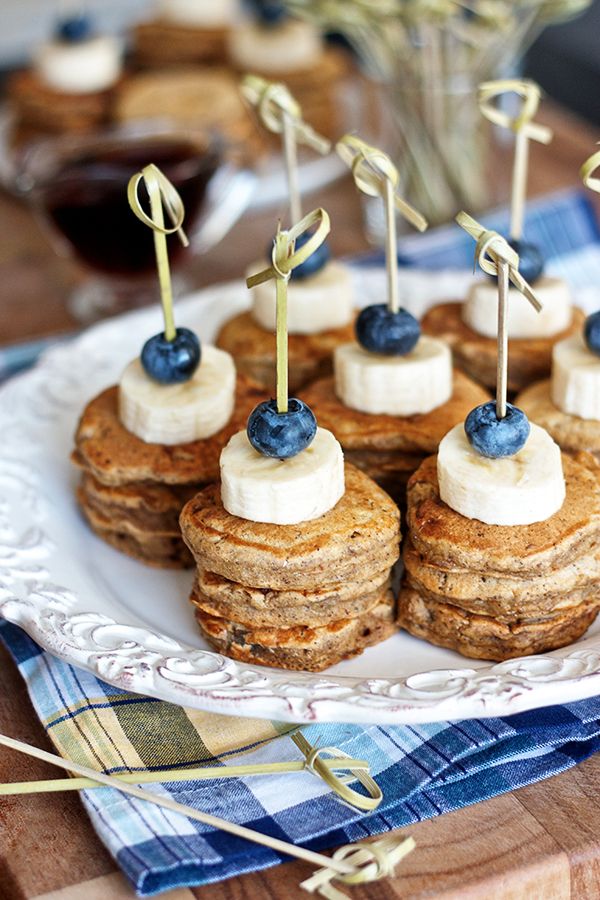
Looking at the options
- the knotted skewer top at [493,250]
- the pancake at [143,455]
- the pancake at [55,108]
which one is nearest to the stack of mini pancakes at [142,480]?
the pancake at [143,455]

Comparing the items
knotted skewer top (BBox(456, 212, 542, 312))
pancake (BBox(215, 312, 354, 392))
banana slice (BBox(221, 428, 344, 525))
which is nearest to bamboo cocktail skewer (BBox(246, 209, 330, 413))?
banana slice (BBox(221, 428, 344, 525))

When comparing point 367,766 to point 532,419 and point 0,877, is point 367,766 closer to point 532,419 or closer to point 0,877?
point 0,877

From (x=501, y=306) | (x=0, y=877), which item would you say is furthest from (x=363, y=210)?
(x=0, y=877)

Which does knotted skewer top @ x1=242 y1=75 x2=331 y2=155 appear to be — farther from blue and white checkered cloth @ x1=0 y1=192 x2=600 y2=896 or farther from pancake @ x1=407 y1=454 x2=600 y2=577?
blue and white checkered cloth @ x1=0 y1=192 x2=600 y2=896

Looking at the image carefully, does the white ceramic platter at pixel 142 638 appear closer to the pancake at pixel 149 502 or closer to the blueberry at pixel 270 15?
the pancake at pixel 149 502

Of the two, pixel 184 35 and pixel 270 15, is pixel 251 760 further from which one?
pixel 184 35

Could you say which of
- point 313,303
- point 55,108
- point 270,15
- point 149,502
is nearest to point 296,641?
point 149,502
